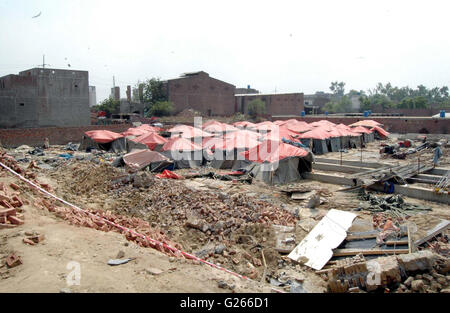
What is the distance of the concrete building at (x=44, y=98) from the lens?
2523cm

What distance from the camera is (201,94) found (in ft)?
140

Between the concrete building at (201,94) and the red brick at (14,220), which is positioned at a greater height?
the concrete building at (201,94)

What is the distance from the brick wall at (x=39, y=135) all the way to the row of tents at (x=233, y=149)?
244cm

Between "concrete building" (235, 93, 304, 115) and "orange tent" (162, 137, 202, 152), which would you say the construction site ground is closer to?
"orange tent" (162, 137, 202, 152)

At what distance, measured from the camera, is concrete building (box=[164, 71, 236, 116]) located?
4084 cm

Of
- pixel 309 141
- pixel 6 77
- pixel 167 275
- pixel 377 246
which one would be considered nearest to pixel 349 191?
pixel 377 246

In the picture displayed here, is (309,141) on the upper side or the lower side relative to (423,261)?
upper

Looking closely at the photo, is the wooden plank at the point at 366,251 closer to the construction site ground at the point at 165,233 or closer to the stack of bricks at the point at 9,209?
the construction site ground at the point at 165,233

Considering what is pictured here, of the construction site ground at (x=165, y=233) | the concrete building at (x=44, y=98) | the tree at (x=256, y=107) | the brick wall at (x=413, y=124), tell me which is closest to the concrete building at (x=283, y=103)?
the tree at (x=256, y=107)

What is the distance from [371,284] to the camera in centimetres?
520

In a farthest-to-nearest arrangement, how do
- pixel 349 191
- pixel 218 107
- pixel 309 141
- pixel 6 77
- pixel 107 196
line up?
pixel 218 107, pixel 6 77, pixel 309 141, pixel 349 191, pixel 107 196

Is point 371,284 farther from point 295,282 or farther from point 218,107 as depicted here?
point 218,107
